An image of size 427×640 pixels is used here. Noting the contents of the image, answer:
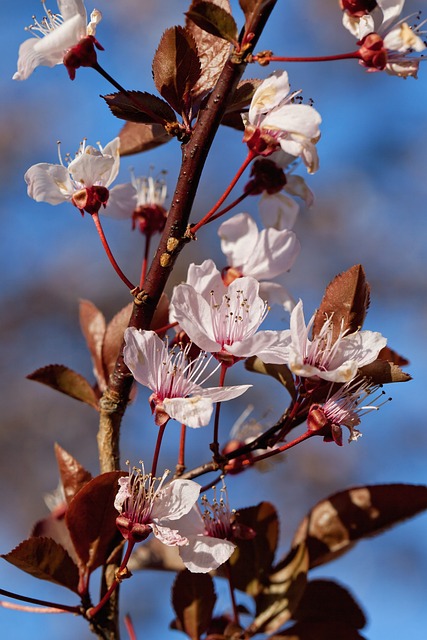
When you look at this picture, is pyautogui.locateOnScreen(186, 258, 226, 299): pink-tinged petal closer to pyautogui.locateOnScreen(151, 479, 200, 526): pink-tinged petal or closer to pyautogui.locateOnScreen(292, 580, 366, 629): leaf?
pyautogui.locateOnScreen(151, 479, 200, 526): pink-tinged petal

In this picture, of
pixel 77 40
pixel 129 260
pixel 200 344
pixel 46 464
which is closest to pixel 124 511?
pixel 200 344

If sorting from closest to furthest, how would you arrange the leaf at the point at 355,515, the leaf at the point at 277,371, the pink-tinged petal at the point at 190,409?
1. the pink-tinged petal at the point at 190,409
2. the leaf at the point at 277,371
3. the leaf at the point at 355,515

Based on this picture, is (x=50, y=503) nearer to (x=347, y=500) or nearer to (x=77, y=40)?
(x=347, y=500)

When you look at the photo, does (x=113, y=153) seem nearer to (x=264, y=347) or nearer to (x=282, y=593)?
(x=264, y=347)

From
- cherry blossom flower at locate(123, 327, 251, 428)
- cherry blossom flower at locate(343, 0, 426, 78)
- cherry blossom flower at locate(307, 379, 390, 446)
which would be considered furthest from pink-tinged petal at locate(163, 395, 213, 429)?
cherry blossom flower at locate(343, 0, 426, 78)

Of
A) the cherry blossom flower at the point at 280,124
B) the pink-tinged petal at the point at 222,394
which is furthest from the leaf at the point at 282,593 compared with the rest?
the cherry blossom flower at the point at 280,124

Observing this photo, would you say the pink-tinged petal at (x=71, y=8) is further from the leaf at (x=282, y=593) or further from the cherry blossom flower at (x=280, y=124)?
the leaf at (x=282, y=593)
